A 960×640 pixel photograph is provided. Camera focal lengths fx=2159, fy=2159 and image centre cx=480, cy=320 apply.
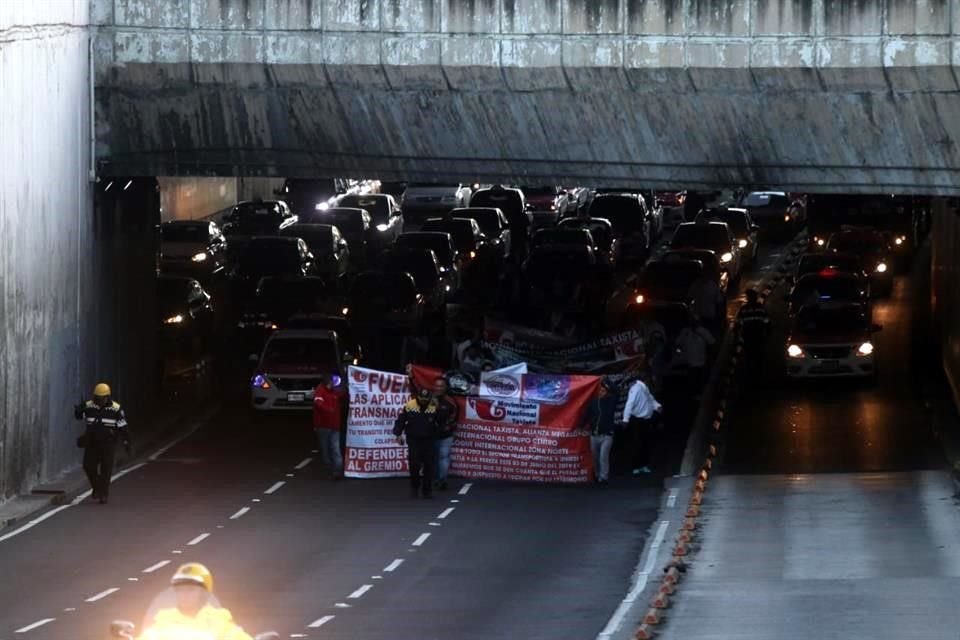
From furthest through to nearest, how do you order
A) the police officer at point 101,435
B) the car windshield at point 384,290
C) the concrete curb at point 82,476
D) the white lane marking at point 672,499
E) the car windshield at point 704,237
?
the car windshield at point 704,237 < the car windshield at point 384,290 < the police officer at point 101,435 < the white lane marking at point 672,499 < the concrete curb at point 82,476

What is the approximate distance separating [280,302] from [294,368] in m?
8.54

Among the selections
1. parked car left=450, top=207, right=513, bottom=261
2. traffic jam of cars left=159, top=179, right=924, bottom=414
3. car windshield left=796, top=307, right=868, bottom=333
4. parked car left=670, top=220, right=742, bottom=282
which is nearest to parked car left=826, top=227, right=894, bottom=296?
traffic jam of cars left=159, top=179, right=924, bottom=414

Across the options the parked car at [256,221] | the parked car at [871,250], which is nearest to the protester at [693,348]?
the parked car at [871,250]

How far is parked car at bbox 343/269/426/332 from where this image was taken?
40.9 meters

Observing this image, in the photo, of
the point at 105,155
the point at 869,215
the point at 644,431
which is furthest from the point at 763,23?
the point at 869,215

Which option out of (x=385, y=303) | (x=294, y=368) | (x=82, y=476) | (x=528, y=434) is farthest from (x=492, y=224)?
(x=82, y=476)

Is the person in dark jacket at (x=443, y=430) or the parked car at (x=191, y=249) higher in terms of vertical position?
the parked car at (x=191, y=249)

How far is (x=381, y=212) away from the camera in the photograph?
5916 centimetres

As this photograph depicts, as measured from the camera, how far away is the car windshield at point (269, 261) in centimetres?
4684

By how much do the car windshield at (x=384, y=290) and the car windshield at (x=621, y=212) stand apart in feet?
50.0

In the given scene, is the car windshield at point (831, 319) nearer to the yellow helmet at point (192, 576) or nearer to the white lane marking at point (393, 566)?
the white lane marking at point (393, 566)

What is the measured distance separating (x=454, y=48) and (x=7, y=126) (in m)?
6.60

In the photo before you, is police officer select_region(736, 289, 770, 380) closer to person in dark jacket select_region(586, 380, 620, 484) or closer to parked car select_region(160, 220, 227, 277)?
person in dark jacket select_region(586, 380, 620, 484)

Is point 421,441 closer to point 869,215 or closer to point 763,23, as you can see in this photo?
point 763,23
